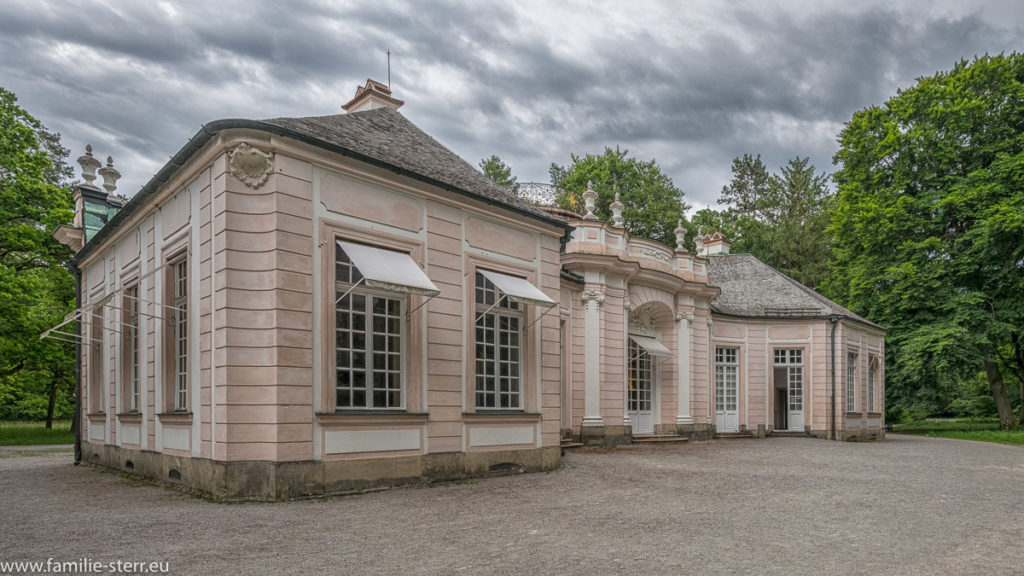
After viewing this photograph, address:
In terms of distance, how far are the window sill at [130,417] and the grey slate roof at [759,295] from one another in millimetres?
17790

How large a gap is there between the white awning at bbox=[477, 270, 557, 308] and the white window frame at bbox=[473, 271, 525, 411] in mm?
254

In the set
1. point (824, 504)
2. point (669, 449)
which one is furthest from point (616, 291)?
point (824, 504)

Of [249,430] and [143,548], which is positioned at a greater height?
[249,430]

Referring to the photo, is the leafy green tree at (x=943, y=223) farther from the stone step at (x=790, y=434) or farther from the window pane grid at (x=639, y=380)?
the window pane grid at (x=639, y=380)

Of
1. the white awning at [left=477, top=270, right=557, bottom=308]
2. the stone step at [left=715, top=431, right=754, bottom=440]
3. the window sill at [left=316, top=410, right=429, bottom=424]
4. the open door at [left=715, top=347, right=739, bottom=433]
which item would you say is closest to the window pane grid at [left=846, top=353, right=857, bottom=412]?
the stone step at [left=715, top=431, right=754, bottom=440]

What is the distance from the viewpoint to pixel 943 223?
25719 mm

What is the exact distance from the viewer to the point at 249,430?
323 inches

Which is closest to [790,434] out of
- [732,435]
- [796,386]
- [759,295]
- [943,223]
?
[796,386]

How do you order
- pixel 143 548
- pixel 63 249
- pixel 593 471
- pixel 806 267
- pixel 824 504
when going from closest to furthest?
pixel 143 548, pixel 824 504, pixel 593 471, pixel 63 249, pixel 806 267

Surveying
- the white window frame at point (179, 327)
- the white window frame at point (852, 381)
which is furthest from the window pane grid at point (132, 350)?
the white window frame at point (852, 381)

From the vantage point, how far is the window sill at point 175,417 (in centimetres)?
922

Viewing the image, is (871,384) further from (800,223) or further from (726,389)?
(800,223)

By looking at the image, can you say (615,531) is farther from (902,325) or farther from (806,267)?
(806,267)

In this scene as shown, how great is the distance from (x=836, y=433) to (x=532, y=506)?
62.5ft
